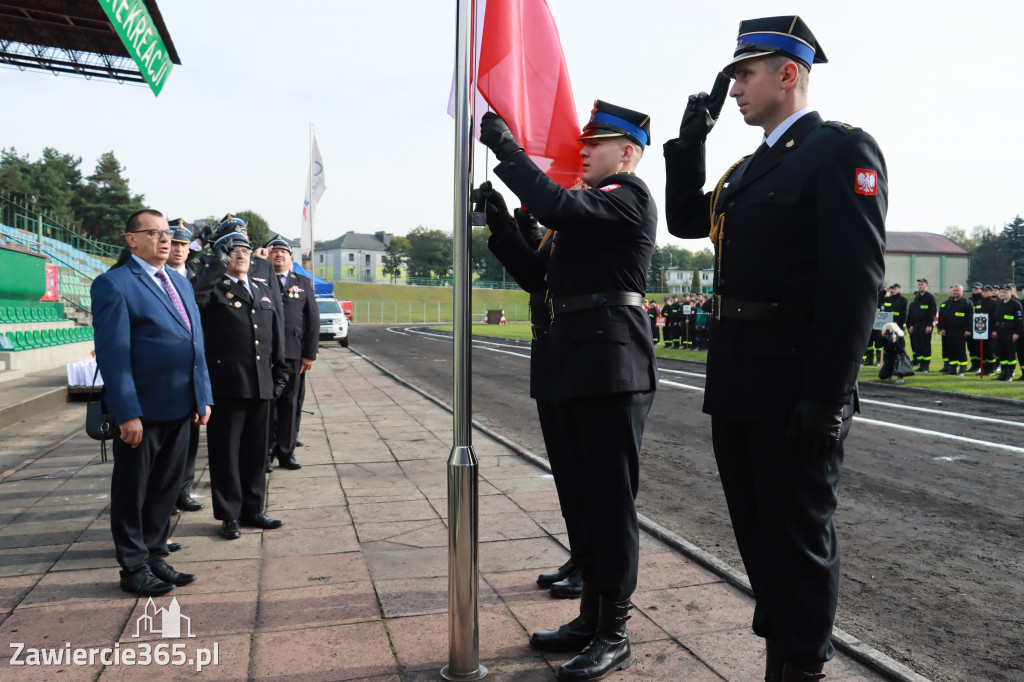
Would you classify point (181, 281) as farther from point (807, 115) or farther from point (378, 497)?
point (807, 115)

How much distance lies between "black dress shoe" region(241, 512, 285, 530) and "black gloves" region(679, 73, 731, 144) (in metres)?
3.77

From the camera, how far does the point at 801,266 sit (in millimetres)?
2318

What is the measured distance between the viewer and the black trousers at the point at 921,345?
61.5 feet

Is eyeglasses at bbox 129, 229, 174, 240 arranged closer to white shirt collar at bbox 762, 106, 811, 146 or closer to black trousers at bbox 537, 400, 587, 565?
black trousers at bbox 537, 400, 587, 565

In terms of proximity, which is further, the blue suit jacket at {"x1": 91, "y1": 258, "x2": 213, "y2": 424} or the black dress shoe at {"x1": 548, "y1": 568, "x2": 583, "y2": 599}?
the blue suit jacket at {"x1": 91, "y1": 258, "x2": 213, "y2": 424}

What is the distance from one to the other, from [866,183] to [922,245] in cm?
10614

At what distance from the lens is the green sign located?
7385 millimetres

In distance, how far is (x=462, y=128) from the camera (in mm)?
2869

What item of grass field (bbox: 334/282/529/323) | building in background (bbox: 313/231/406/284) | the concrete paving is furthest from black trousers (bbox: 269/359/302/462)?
building in background (bbox: 313/231/406/284)

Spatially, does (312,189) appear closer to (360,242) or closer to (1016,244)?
(1016,244)

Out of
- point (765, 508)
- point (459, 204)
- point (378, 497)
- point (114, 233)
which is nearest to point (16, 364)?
point (378, 497)

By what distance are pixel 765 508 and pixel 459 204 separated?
1.54 m

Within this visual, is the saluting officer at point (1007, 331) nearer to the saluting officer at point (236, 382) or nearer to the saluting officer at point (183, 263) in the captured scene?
the saluting officer at point (236, 382)

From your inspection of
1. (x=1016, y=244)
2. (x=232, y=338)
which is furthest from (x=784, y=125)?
(x=1016, y=244)
